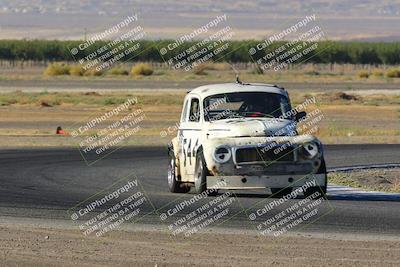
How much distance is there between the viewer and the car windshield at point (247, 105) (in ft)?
65.3

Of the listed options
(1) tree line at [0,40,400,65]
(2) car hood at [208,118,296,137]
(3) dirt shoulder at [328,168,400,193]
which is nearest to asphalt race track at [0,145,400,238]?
(2) car hood at [208,118,296,137]

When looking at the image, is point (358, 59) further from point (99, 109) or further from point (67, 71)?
point (99, 109)

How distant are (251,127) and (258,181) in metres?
1.08

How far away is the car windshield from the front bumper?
183 cm

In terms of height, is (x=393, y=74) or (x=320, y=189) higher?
(x=320, y=189)

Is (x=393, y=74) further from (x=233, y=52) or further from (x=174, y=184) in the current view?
(x=174, y=184)

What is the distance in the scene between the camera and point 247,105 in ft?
65.6

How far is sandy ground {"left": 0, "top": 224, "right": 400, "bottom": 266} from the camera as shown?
40.5ft
